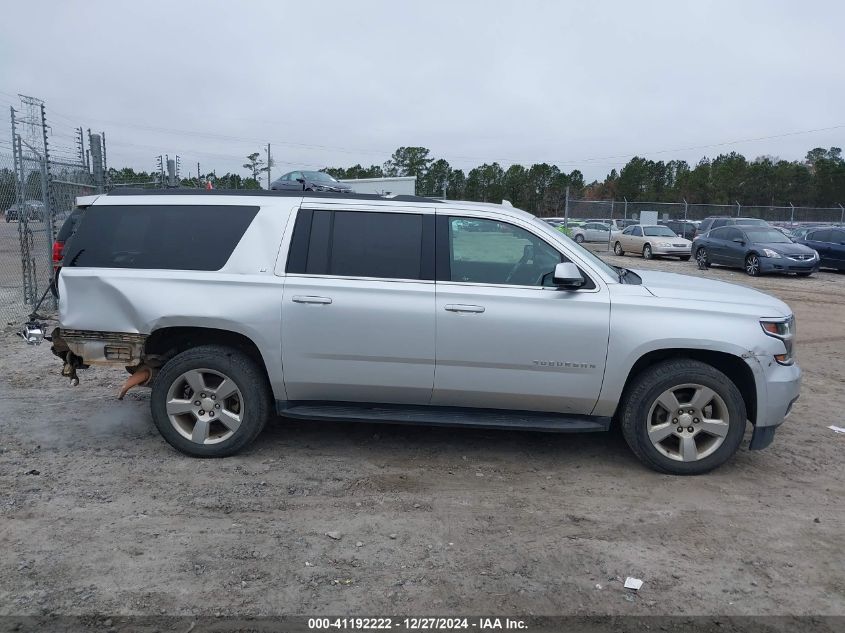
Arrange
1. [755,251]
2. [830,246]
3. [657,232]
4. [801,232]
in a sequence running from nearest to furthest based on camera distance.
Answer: [755,251] → [830,246] → [657,232] → [801,232]

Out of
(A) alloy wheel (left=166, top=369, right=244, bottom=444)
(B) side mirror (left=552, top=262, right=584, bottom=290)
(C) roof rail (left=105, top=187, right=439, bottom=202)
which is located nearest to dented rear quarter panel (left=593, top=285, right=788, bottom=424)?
(B) side mirror (left=552, top=262, right=584, bottom=290)

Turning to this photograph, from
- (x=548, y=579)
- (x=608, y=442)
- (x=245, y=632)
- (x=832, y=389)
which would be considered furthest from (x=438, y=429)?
(x=832, y=389)

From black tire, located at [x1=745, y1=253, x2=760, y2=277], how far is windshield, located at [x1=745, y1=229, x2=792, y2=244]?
60cm

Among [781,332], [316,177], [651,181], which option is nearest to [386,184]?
[316,177]

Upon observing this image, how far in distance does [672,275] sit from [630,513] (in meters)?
2.46

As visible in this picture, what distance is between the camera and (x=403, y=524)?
3.94 m

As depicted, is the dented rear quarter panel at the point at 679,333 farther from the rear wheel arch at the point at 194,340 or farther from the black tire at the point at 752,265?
the black tire at the point at 752,265

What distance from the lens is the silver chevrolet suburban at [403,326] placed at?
4.54 meters

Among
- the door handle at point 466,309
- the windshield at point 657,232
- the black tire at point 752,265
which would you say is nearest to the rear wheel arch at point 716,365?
the door handle at point 466,309

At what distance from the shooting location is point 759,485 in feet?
15.0

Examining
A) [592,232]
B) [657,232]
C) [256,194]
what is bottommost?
[592,232]

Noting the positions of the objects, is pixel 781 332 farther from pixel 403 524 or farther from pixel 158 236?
pixel 158 236

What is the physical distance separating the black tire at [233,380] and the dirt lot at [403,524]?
0.42ft

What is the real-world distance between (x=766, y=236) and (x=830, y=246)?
2.20 metres
